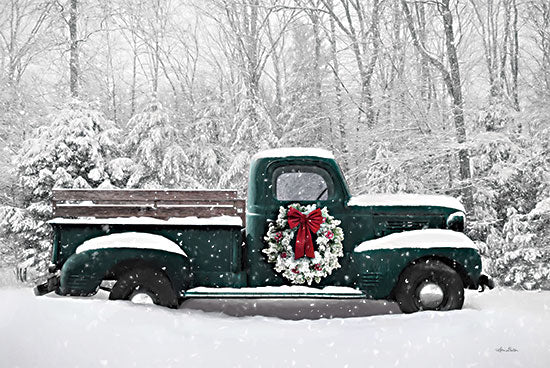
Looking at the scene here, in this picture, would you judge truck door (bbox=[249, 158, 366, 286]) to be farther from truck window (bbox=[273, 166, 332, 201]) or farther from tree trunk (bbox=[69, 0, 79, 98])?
tree trunk (bbox=[69, 0, 79, 98])

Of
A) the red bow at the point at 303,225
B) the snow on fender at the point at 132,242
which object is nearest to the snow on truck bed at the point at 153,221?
the snow on fender at the point at 132,242

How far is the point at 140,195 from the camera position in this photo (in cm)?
495

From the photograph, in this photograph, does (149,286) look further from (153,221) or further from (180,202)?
(180,202)

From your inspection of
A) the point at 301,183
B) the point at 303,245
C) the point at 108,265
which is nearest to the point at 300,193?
the point at 301,183

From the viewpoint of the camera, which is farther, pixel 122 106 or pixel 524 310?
pixel 122 106

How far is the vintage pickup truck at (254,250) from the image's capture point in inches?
181

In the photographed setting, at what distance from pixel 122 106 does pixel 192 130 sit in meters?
5.68

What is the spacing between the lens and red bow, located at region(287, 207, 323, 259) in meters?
4.79

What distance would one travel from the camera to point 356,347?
12.1 feet

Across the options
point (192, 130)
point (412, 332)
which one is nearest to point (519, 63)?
point (192, 130)

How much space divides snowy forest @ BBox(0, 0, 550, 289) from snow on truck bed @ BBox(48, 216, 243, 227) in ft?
18.6

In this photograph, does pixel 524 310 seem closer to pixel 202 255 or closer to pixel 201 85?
pixel 202 255

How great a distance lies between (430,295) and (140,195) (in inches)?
126

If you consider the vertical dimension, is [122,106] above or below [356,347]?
above
